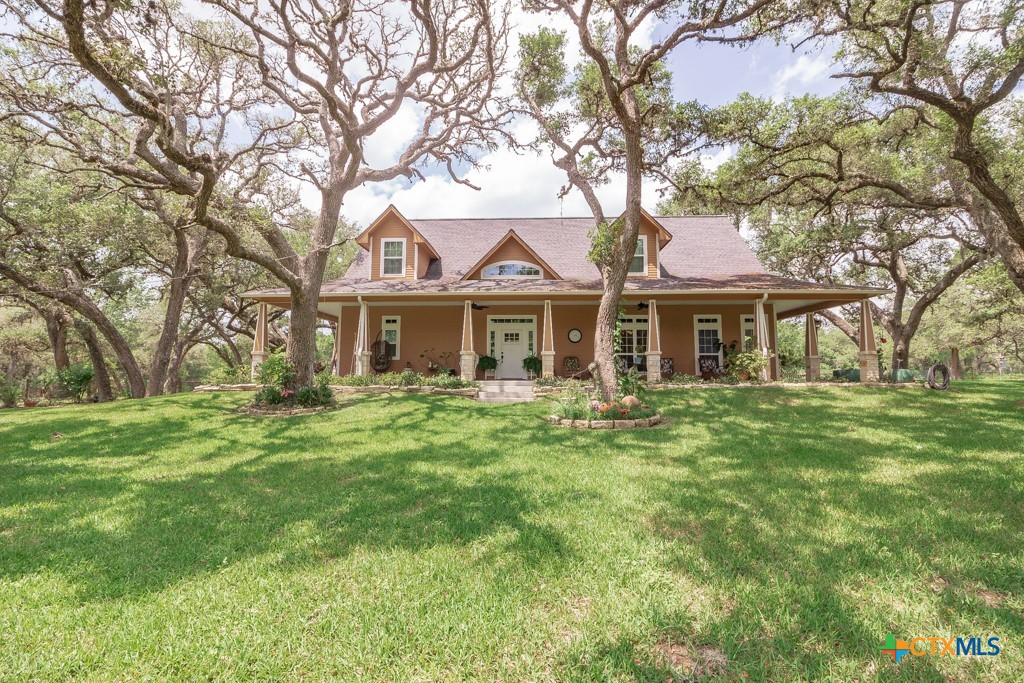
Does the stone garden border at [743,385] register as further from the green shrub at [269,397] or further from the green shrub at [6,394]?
the green shrub at [6,394]

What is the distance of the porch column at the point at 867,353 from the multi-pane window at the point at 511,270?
10.7 meters

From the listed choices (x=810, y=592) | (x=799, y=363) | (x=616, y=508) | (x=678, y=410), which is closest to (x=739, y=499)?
(x=616, y=508)

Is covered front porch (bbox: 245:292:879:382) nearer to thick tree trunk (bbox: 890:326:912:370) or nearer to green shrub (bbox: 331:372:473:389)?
green shrub (bbox: 331:372:473:389)

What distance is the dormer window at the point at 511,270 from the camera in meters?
16.5

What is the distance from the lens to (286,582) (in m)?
2.89

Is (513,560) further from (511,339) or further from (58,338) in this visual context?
(58,338)

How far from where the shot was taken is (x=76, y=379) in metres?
16.9

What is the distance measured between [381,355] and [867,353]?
16.0 metres

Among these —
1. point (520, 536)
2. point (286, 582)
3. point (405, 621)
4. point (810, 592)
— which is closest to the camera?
point (405, 621)

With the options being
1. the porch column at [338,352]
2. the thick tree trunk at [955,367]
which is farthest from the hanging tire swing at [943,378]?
the thick tree trunk at [955,367]

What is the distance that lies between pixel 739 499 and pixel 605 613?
101 inches

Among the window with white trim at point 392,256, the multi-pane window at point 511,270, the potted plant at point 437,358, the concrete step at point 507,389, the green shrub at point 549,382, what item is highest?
the window with white trim at point 392,256

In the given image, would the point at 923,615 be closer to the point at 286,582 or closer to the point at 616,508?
the point at 616,508

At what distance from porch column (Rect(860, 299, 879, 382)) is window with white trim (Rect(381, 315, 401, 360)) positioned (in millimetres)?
15623
